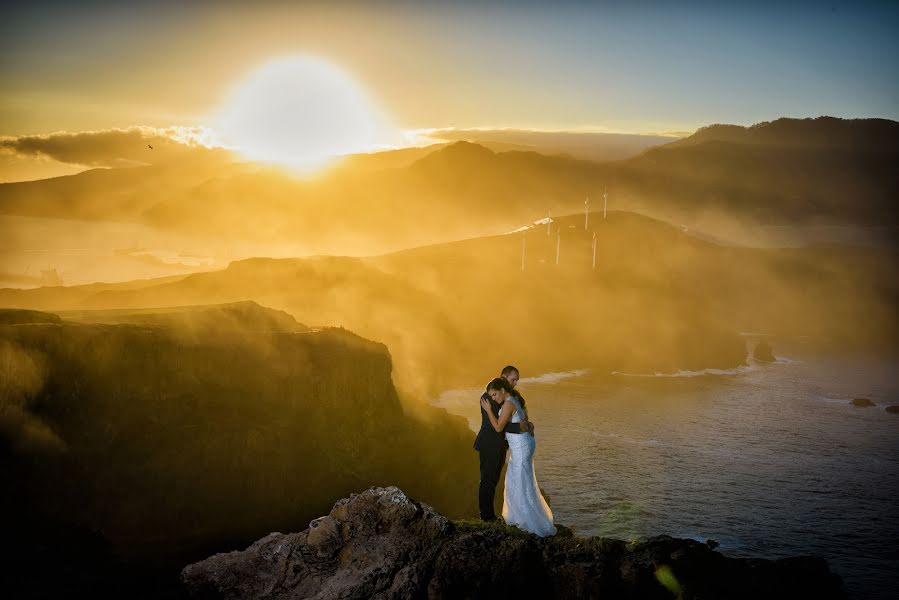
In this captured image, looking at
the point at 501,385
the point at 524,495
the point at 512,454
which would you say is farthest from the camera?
the point at 512,454

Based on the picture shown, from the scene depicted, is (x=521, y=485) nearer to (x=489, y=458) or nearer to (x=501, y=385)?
(x=489, y=458)

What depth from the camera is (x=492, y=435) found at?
15.3 m

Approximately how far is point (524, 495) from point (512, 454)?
2.96ft

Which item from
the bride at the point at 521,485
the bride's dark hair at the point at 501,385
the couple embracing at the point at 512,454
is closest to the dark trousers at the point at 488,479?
the couple embracing at the point at 512,454

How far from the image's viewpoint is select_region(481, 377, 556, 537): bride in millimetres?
14961

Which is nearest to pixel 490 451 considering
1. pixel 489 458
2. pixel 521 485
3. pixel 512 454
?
pixel 489 458

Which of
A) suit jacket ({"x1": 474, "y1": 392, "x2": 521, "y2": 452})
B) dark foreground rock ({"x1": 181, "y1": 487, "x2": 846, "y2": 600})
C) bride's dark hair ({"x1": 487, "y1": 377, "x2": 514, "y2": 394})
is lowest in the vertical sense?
dark foreground rock ({"x1": 181, "y1": 487, "x2": 846, "y2": 600})

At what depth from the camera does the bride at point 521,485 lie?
15.0 metres

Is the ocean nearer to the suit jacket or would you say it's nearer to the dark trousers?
the dark trousers

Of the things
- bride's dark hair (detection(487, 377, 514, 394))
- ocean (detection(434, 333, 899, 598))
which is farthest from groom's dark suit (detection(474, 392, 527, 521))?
ocean (detection(434, 333, 899, 598))

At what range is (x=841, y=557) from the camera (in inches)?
2064

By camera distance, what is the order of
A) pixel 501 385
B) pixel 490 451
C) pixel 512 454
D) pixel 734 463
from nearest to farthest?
1. pixel 501 385
2. pixel 490 451
3. pixel 512 454
4. pixel 734 463

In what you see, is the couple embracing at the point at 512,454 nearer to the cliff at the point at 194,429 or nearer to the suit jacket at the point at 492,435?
the suit jacket at the point at 492,435

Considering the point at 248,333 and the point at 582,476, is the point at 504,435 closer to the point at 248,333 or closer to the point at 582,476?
the point at 248,333
